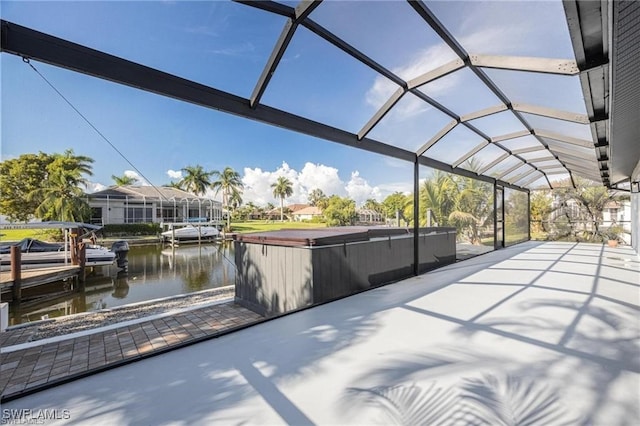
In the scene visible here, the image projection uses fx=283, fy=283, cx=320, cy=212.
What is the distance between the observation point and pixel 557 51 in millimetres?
2461

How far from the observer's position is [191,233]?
769 inches

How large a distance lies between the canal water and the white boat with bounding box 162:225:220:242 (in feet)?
18.0

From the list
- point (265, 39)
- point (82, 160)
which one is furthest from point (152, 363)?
point (82, 160)

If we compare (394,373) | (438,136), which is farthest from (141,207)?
(394,373)

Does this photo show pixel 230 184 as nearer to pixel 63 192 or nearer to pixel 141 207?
pixel 141 207

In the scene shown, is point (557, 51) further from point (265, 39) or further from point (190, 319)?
point (190, 319)

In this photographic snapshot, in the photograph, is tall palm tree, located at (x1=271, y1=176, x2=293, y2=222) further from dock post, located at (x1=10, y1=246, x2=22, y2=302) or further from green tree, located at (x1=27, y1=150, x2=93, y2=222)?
dock post, located at (x1=10, y1=246, x2=22, y2=302)

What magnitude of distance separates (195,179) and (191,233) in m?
18.2

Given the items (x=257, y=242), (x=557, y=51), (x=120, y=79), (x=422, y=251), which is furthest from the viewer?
(x=422, y=251)

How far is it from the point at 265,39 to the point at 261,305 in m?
3.84

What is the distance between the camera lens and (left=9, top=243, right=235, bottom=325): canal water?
278 inches

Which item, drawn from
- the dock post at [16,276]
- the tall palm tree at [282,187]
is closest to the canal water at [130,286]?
the dock post at [16,276]

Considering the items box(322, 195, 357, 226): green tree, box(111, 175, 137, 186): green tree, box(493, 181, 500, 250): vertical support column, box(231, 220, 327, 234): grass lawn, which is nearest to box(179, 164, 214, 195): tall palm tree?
box(111, 175, 137, 186): green tree

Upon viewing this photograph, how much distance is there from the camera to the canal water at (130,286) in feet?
23.2
